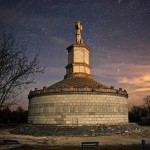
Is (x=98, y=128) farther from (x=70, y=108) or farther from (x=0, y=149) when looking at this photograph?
(x=0, y=149)

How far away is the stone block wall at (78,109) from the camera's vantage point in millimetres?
28188

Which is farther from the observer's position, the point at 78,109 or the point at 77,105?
the point at 77,105

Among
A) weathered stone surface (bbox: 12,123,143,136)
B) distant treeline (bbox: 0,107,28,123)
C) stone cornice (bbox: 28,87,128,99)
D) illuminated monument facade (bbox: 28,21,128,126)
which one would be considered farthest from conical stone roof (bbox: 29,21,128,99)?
distant treeline (bbox: 0,107,28,123)

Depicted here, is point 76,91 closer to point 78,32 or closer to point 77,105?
point 77,105

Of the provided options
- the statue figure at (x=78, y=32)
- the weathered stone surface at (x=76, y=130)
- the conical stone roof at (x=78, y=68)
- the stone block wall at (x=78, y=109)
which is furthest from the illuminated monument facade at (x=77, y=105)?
the statue figure at (x=78, y=32)

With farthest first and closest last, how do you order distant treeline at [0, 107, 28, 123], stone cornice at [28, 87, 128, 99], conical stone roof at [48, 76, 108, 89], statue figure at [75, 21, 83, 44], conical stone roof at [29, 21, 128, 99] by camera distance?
1. distant treeline at [0, 107, 28, 123]
2. statue figure at [75, 21, 83, 44]
3. conical stone roof at [29, 21, 128, 99]
4. conical stone roof at [48, 76, 108, 89]
5. stone cornice at [28, 87, 128, 99]

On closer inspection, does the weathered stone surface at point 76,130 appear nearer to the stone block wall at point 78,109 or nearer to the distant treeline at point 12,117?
the stone block wall at point 78,109

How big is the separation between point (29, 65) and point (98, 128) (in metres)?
15.0

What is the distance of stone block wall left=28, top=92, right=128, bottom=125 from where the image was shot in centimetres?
2819

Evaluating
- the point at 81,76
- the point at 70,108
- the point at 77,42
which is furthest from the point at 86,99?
the point at 77,42

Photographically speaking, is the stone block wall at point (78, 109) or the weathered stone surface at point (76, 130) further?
the stone block wall at point (78, 109)

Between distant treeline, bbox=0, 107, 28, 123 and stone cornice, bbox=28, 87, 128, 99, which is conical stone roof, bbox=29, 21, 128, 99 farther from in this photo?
distant treeline, bbox=0, 107, 28, 123

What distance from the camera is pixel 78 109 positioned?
28.4 meters

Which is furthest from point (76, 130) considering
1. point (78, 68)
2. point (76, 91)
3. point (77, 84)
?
point (78, 68)
